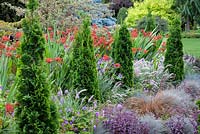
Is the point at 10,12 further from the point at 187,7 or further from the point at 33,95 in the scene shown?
the point at 187,7

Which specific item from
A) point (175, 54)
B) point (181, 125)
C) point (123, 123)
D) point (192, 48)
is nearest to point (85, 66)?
point (123, 123)

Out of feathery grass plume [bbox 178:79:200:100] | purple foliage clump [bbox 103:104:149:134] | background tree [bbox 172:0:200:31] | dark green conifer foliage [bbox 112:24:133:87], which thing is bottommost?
background tree [bbox 172:0:200:31]

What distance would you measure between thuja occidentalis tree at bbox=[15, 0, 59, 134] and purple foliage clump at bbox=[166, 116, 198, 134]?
1913mm

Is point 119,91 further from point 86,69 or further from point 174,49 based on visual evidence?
point 174,49

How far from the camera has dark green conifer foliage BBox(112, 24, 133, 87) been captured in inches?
283

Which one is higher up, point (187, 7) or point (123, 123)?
point (123, 123)

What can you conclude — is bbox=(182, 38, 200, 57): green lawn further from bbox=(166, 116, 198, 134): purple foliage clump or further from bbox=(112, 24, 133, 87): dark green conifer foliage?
bbox=(166, 116, 198, 134): purple foliage clump

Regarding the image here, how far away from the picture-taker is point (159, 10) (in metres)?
31.7

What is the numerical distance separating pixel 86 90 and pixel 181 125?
1.48 metres

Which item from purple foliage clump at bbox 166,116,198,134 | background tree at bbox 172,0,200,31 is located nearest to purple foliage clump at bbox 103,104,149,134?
purple foliage clump at bbox 166,116,198,134

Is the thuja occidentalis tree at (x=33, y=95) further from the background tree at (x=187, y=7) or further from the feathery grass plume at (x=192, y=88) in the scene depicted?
the background tree at (x=187, y=7)

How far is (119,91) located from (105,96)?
38 cm

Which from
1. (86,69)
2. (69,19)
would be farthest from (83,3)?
(86,69)

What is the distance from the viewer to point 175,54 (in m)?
8.33
